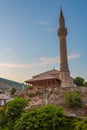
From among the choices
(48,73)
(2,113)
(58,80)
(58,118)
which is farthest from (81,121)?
(48,73)

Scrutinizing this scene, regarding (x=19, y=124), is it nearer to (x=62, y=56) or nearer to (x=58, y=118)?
(x=58, y=118)

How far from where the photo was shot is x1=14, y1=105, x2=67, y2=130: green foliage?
20938 mm

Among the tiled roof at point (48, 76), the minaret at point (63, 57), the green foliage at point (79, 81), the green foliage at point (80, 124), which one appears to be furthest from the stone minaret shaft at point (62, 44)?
the green foliage at point (80, 124)

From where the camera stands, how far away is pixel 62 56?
40281mm

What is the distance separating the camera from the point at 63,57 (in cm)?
4016

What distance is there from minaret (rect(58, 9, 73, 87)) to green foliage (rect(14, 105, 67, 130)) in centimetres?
1682

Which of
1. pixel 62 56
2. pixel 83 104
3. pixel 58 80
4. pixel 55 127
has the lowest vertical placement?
pixel 55 127

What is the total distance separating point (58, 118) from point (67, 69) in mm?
19164

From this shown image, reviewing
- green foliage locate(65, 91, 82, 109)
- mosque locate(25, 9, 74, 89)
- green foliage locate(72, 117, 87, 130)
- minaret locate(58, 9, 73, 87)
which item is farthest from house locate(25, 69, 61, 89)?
green foliage locate(72, 117, 87, 130)

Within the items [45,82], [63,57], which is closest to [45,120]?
[45,82]

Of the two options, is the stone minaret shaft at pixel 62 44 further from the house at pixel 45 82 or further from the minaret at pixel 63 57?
the house at pixel 45 82

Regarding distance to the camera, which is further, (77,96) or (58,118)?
(77,96)

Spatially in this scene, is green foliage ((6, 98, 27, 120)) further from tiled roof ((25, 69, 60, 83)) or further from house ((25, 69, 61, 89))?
tiled roof ((25, 69, 60, 83))

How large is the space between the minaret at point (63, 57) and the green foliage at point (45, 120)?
16.8m
